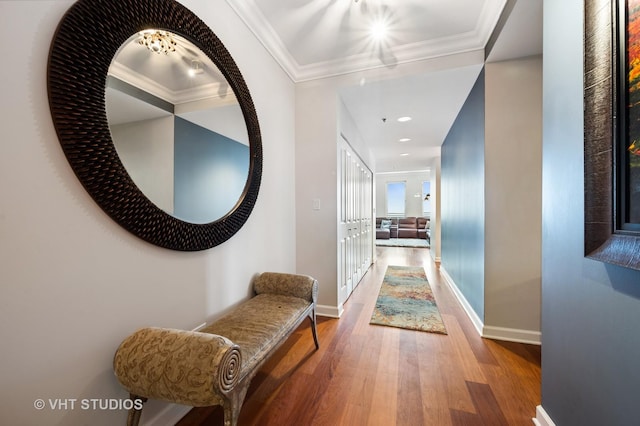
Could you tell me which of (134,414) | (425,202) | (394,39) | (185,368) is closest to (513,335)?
(185,368)

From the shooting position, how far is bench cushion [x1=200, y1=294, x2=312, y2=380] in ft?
3.81

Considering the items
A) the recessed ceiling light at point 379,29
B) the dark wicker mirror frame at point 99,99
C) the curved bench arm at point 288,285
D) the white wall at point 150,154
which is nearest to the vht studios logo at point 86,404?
the dark wicker mirror frame at point 99,99

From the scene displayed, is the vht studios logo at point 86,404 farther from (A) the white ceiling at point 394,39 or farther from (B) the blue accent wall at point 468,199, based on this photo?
(B) the blue accent wall at point 468,199

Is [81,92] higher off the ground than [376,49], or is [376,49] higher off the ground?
[376,49]

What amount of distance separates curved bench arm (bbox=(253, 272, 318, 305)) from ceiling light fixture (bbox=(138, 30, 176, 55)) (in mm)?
1538

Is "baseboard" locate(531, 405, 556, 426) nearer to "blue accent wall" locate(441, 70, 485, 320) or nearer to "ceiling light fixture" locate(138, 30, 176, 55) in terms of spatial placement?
"blue accent wall" locate(441, 70, 485, 320)

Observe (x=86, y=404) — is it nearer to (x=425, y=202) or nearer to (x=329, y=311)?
(x=329, y=311)

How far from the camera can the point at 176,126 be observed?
1321 millimetres

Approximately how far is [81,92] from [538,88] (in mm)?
2940

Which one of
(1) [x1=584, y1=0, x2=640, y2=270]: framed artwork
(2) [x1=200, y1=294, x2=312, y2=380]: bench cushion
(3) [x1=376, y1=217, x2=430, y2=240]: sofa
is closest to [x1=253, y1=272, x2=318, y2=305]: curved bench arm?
(2) [x1=200, y1=294, x2=312, y2=380]: bench cushion

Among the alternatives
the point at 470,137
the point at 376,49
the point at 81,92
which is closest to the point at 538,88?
the point at 470,137

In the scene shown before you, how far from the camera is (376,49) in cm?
224

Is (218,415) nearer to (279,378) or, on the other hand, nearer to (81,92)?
(279,378)

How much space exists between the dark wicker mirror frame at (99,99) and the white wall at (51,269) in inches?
1.3
